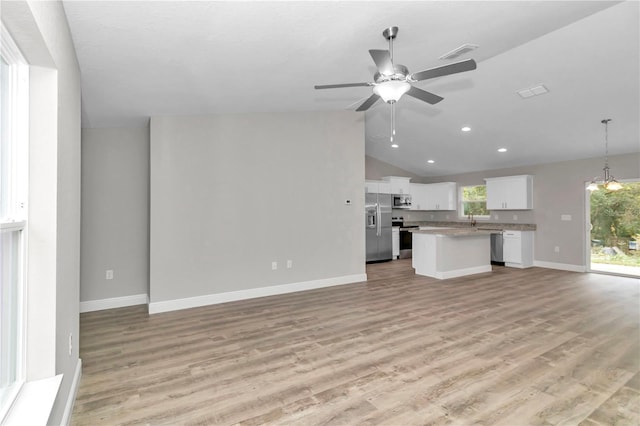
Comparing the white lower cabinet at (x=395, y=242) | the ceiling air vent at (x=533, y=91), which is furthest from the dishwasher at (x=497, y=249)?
the ceiling air vent at (x=533, y=91)

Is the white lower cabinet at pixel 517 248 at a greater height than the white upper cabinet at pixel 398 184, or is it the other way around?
the white upper cabinet at pixel 398 184

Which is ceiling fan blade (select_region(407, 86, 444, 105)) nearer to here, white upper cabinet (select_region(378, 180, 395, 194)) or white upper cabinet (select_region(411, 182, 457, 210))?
white upper cabinet (select_region(378, 180, 395, 194))

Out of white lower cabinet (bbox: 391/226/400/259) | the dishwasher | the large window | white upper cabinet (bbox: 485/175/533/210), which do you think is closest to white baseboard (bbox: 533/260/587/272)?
the dishwasher

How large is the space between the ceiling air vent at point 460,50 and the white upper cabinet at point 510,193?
5290 millimetres

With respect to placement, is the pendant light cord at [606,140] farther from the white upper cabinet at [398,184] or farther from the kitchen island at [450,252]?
the white upper cabinet at [398,184]

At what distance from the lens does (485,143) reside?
22.3 feet

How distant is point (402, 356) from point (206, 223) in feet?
9.79

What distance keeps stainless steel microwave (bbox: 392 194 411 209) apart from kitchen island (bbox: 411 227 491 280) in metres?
2.50

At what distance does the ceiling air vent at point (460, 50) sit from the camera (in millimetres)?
3109

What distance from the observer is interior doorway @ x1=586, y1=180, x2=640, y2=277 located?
21.2 ft

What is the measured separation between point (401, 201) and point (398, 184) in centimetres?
52

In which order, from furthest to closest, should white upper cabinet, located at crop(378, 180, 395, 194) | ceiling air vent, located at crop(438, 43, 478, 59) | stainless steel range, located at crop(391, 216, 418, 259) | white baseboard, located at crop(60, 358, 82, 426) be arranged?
stainless steel range, located at crop(391, 216, 418, 259)
white upper cabinet, located at crop(378, 180, 395, 194)
ceiling air vent, located at crop(438, 43, 478, 59)
white baseboard, located at crop(60, 358, 82, 426)

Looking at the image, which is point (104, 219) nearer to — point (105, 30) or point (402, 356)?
point (105, 30)

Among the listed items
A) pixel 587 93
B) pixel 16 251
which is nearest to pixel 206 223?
pixel 16 251
